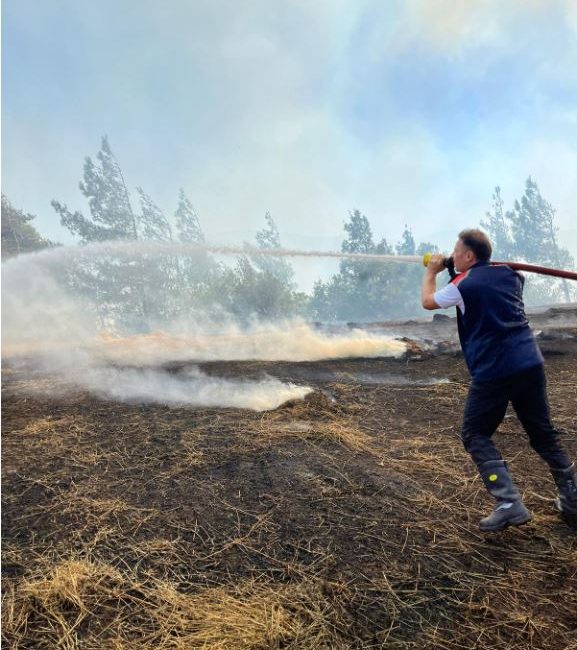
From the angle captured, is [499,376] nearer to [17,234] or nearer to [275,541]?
[275,541]

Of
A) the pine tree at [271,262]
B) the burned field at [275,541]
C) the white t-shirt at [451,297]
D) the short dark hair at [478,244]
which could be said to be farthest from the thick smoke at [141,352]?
the pine tree at [271,262]

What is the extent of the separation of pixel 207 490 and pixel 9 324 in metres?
19.7

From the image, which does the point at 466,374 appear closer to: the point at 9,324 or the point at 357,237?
the point at 9,324

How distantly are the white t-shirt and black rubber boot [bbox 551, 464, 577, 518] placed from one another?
143cm

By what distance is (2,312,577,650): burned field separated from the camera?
2.21 metres

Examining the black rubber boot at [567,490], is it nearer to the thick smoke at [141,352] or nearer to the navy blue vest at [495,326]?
the navy blue vest at [495,326]

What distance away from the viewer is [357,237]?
54.3 metres

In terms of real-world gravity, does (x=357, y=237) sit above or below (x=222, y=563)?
above

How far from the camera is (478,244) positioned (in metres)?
3.36

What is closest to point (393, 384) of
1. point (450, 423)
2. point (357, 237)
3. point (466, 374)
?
point (466, 374)

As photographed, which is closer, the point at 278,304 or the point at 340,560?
the point at 340,560

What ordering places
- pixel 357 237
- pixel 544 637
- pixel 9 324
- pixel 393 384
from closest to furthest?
pixel 544 637
pixel 393 384
pixel 9 324
pixel 357 237

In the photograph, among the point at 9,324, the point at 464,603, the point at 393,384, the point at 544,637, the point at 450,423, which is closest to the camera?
the point at 544,637

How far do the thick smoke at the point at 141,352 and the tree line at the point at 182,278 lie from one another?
620cm
